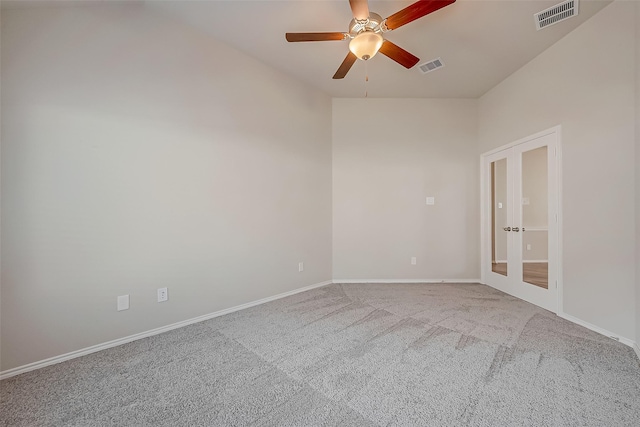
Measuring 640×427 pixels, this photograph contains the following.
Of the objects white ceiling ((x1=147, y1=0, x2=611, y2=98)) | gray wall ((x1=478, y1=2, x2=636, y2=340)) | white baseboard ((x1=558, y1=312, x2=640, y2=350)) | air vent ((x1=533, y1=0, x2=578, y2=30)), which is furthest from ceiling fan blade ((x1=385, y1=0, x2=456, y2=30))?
white baseboard ((x1=558, y1=312, x2=640, y2=350))

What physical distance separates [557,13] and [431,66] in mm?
1150

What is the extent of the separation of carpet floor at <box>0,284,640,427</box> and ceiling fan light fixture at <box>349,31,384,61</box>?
231 centimetres

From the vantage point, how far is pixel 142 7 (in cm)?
227

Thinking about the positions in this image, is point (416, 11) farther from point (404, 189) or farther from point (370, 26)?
point (404, 189)

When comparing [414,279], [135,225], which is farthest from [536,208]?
[135,225]

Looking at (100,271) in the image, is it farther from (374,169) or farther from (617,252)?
(617,252)

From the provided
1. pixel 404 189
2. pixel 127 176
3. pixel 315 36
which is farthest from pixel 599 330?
pixel 127 176

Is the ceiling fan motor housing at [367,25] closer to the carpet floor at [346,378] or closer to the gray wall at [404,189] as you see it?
the gray wall at [404,189]

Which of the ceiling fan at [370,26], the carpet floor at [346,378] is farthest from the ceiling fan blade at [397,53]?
the carpet floor at [346,378]

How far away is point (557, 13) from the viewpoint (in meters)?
2.32

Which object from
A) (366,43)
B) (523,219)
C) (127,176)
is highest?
(366,43)

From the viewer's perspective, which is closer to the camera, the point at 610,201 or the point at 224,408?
the point at 224,408

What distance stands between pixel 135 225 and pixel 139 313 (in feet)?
2.55

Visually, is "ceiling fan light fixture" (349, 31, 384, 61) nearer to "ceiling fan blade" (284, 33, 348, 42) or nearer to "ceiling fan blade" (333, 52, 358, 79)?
"ceiling fan blade" (284, 33, 348, 42)
